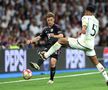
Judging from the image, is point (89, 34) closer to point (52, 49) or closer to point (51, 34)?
point (52, 49)

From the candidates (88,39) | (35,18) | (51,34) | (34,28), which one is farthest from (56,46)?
(35,18)

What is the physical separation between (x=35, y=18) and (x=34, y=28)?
1209 millimetres

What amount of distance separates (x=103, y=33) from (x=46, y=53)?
612 inches

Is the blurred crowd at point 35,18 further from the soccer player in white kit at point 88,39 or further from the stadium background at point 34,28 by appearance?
the soccer player in white kit at point 88,39

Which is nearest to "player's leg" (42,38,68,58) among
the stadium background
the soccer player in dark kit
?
the soccer player in dark kit

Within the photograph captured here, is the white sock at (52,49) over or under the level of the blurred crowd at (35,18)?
under

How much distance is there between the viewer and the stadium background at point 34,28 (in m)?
22.7

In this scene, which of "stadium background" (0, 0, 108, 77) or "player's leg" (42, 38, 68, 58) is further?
"stadium background" (0, 0, 108, 77)

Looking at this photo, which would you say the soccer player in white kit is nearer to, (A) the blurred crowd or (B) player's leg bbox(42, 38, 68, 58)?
(B) player's leg bbox(42, 38, 68, 58)

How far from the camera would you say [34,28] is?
91.2 feet

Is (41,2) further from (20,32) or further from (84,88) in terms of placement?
(84,88)

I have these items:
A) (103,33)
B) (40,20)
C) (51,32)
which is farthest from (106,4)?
(51,32)

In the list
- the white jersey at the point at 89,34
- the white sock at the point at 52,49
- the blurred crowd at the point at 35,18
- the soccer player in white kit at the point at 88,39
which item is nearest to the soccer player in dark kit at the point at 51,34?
the white sock at the point at 52,49

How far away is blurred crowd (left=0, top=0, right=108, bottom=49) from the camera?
25.5 metres
